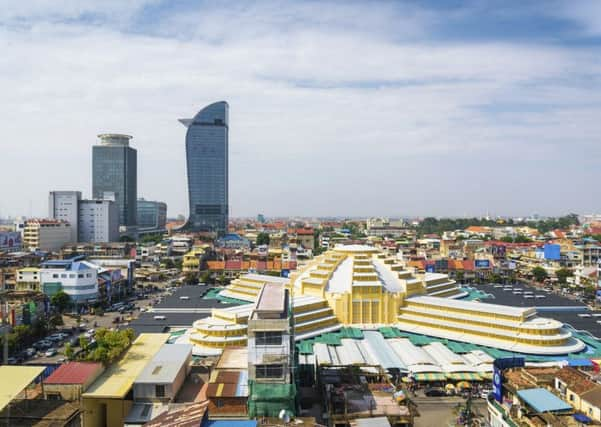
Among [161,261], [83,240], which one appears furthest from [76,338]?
[83,240]

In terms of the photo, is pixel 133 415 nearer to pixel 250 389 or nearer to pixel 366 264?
pixel 250 389

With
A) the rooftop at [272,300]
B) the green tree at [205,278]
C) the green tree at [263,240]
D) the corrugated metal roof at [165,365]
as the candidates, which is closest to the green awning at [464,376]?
the rooftop at [272,300]

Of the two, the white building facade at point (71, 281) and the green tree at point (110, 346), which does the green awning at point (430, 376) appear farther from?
the white building facade at point (71, 281)

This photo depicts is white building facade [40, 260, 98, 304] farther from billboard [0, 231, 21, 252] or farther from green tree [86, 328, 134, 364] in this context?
billboard [0, 231, 21, 252]

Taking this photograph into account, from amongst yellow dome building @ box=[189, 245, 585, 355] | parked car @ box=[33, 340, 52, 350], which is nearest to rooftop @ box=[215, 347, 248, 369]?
yellow dome building @ box=[189, 245, 585, 355]

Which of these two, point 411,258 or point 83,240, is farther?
point 83,240

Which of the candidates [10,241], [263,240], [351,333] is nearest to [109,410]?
[351,333]
